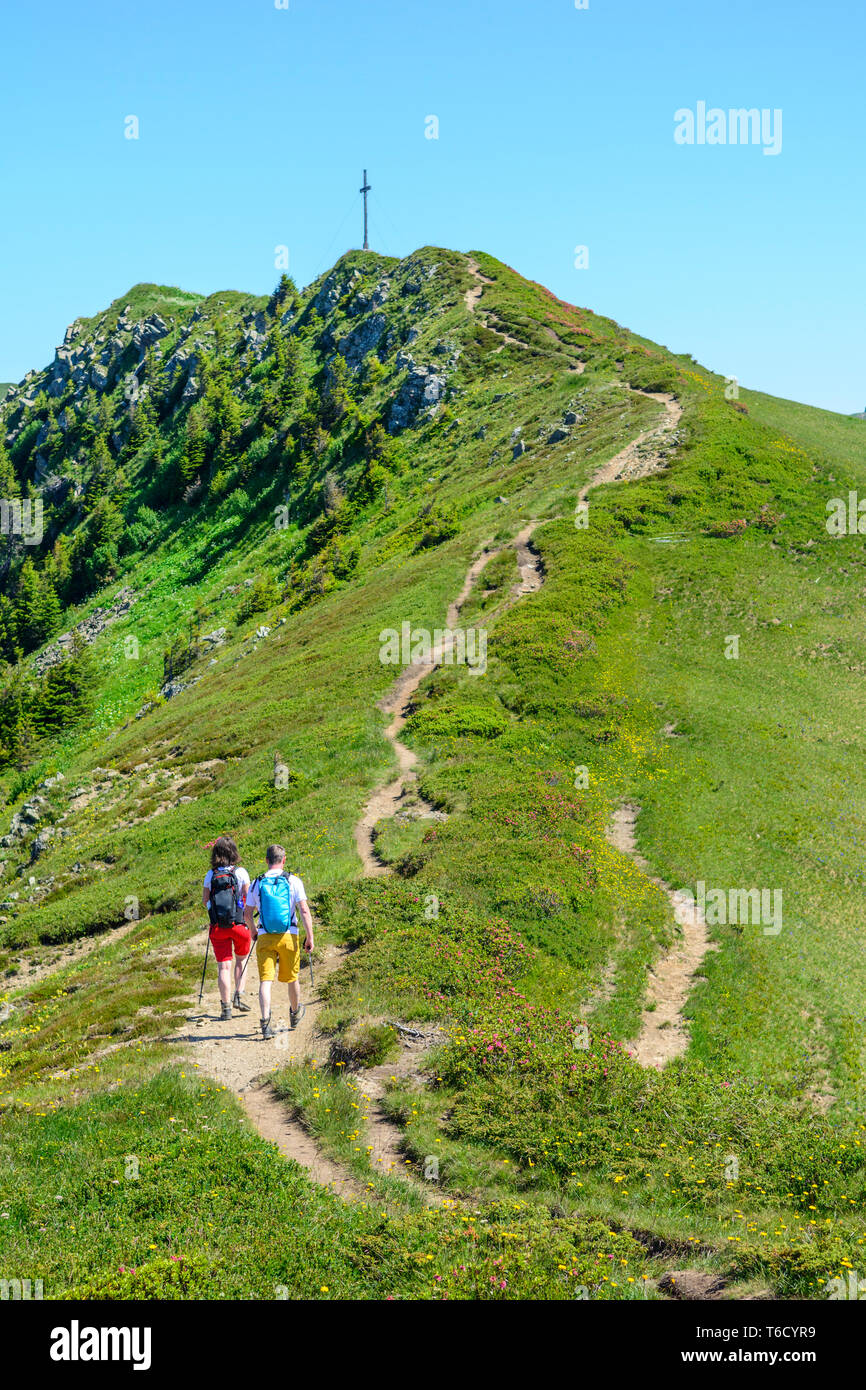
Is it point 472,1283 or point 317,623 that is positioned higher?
point 317,623

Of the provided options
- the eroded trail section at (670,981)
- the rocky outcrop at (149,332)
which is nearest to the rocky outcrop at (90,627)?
the rocky outcrop at (149,332)

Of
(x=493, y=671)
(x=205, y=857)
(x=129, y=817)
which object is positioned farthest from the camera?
(x=129, y=817)

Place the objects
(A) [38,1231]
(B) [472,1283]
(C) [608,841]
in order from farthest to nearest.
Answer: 1. (C) [608,841]
2. (A) [38,1231]
3. (B) [472,1283]

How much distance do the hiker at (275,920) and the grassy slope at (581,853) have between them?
169 cm

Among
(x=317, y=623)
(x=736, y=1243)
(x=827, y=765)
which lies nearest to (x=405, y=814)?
(x=827, y=765)

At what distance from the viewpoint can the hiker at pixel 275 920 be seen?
1548 centimetres

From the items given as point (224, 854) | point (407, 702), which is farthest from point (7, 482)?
point (224, 854)

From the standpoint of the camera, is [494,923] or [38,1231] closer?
[38,1231]

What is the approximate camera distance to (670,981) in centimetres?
2148

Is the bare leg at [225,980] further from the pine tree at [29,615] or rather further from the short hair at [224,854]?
the pine tree at [29,615]

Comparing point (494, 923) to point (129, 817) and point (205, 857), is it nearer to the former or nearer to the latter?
point (205, 857)

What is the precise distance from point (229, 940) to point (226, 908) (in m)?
0.86

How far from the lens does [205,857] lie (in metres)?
32.4

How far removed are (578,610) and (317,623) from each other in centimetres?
2488
